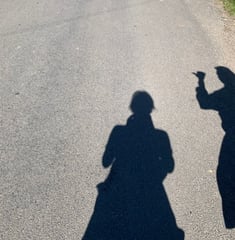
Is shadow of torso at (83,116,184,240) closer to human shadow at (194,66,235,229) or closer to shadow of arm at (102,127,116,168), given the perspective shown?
shadow of arm at (102,127,116,168)

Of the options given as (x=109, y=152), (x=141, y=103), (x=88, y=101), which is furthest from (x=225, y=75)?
(x=109, y=152)

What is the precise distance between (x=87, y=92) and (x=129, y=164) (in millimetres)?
2007

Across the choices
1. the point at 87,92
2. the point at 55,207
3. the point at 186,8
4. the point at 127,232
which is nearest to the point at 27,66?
the point at 87,92

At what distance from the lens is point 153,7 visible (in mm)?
10320

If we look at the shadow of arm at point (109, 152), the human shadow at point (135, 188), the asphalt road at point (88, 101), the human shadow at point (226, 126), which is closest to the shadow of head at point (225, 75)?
the human shadow at point (226, 126)

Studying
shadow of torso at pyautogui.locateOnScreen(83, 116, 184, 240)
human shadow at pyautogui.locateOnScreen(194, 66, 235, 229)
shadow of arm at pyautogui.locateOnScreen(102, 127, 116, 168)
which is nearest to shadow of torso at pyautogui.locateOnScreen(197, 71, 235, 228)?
human shadow at pyautogui.locateOnScreen(194, 66, 235, 229)

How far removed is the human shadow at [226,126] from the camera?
4.69 metres

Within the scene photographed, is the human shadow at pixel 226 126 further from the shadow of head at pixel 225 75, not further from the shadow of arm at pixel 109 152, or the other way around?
the shadow of arm at pixel 109 152

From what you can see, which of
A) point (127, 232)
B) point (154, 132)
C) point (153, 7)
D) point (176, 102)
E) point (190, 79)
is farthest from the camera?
point (153, 7)

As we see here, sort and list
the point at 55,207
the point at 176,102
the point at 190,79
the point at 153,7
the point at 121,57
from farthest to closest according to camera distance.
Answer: the point at 153,7 < the point at 121,57 < the point at 190,79 < the point at 176,102 < the point at 55,207

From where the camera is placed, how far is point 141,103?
6359 mm

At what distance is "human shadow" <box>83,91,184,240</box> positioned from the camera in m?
4.27

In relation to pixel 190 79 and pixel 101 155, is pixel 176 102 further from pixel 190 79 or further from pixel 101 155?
pixel 101 155

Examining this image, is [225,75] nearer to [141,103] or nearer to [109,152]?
[141,103]
